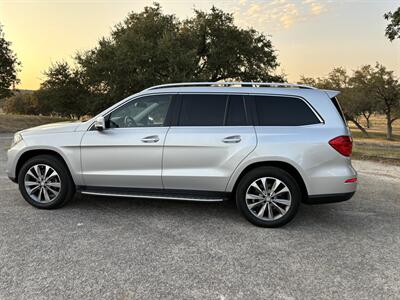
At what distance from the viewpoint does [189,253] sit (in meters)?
3.40

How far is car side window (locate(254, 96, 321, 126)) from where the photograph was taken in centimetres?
411

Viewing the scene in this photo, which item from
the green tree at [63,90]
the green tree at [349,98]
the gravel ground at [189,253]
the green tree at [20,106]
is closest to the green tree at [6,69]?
the green tree at [63,90]

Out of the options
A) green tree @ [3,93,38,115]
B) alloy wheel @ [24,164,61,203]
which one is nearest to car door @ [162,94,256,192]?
alloy wheel @ [24,164,61,203]

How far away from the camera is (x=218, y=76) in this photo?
26078mm

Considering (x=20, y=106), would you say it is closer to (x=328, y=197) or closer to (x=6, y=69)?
(x=6, y=69)

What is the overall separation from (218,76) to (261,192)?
75.3 feet

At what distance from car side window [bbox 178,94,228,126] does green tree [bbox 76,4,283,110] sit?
628 inches

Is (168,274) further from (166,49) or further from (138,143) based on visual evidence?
(166,49)

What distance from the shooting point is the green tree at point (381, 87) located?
42.6 meters

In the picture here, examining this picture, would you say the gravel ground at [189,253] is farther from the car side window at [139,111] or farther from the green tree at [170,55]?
the green tree at [170,55]

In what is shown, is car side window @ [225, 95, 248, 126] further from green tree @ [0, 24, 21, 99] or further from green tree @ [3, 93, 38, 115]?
green tree @ [3, 93, 38, 115]

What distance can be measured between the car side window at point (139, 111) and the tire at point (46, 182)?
3.34 ft

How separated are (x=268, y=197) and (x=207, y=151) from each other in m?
1.00


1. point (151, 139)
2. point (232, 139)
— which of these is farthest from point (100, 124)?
point (232, 139)
